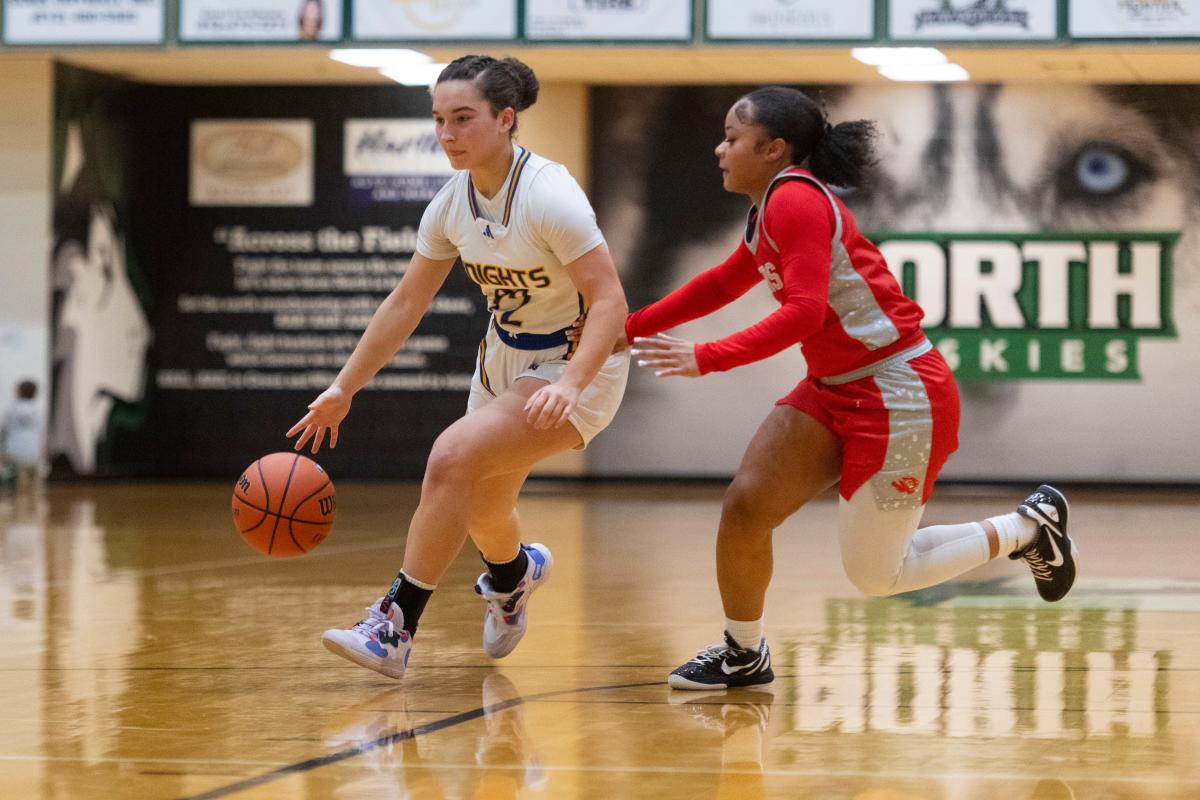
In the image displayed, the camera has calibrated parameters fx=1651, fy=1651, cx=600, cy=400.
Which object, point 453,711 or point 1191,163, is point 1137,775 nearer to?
point 453,711

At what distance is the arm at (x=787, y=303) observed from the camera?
4.28 meters

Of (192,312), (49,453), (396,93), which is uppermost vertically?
(396,93)

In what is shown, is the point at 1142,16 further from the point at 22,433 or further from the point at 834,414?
the point at 22,433

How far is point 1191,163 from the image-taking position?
15.4 m

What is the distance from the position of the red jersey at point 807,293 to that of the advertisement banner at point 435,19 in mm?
9401

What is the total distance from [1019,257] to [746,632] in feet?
38.3

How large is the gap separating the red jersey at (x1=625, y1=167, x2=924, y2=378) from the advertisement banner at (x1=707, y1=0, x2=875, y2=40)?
9.12 m

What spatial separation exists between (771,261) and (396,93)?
12099 millimetres

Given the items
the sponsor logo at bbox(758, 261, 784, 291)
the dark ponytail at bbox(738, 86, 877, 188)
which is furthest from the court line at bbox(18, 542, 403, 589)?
the dark ponytail at bbox(738, 86, 877, 188)

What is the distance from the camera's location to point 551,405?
14.8 ft

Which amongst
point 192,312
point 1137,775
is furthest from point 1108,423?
point 1137,775

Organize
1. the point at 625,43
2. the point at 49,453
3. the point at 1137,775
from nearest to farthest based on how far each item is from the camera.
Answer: the point at 1137,775
the point at 625,43
the point at 49,453

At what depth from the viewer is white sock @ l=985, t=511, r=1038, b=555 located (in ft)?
16.2

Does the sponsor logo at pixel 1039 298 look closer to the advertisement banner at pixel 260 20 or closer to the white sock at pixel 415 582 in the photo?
the advertisement banner at pixel 260 20
